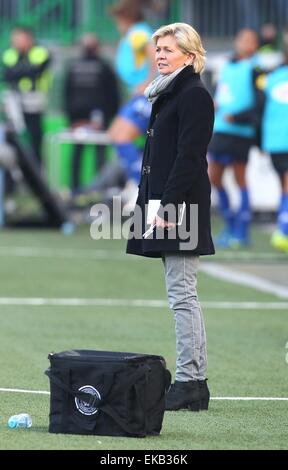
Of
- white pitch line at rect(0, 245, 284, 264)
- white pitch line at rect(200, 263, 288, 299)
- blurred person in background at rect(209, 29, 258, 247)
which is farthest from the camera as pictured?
blurred person in background at rect(209, 29, 258, 247)

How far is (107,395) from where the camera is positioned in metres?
6.70

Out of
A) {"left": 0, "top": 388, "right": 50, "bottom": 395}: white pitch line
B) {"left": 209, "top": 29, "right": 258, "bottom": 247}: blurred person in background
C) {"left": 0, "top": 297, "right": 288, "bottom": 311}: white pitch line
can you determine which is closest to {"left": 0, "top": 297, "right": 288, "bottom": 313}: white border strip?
{"left": 0, "top": 297, "right": 288, "bottom": 311}: white pitch line

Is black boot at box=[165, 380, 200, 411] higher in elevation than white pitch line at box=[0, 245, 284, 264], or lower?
lower

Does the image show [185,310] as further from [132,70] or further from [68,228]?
[68,228]

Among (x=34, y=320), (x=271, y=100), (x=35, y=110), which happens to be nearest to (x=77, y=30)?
(x=35, y=110)

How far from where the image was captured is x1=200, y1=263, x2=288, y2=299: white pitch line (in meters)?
13.3

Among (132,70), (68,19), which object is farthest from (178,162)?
(68,19)

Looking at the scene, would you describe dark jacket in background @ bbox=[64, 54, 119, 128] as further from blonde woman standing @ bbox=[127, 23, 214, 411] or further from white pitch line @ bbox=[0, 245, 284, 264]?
Result: blonde woman standing @ bbox=[127, 23, 214, 411]

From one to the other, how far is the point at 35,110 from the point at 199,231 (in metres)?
15.7

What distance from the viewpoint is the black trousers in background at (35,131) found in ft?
75.0

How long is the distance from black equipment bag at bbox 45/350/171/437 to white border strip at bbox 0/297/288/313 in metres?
5.19

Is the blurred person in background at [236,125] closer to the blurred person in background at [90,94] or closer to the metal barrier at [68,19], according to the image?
the blurred person in background at [90,94]

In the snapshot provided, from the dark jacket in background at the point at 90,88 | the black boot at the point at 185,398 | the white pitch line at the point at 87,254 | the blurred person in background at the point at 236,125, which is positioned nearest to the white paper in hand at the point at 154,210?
the black boot at the point at 185,398
